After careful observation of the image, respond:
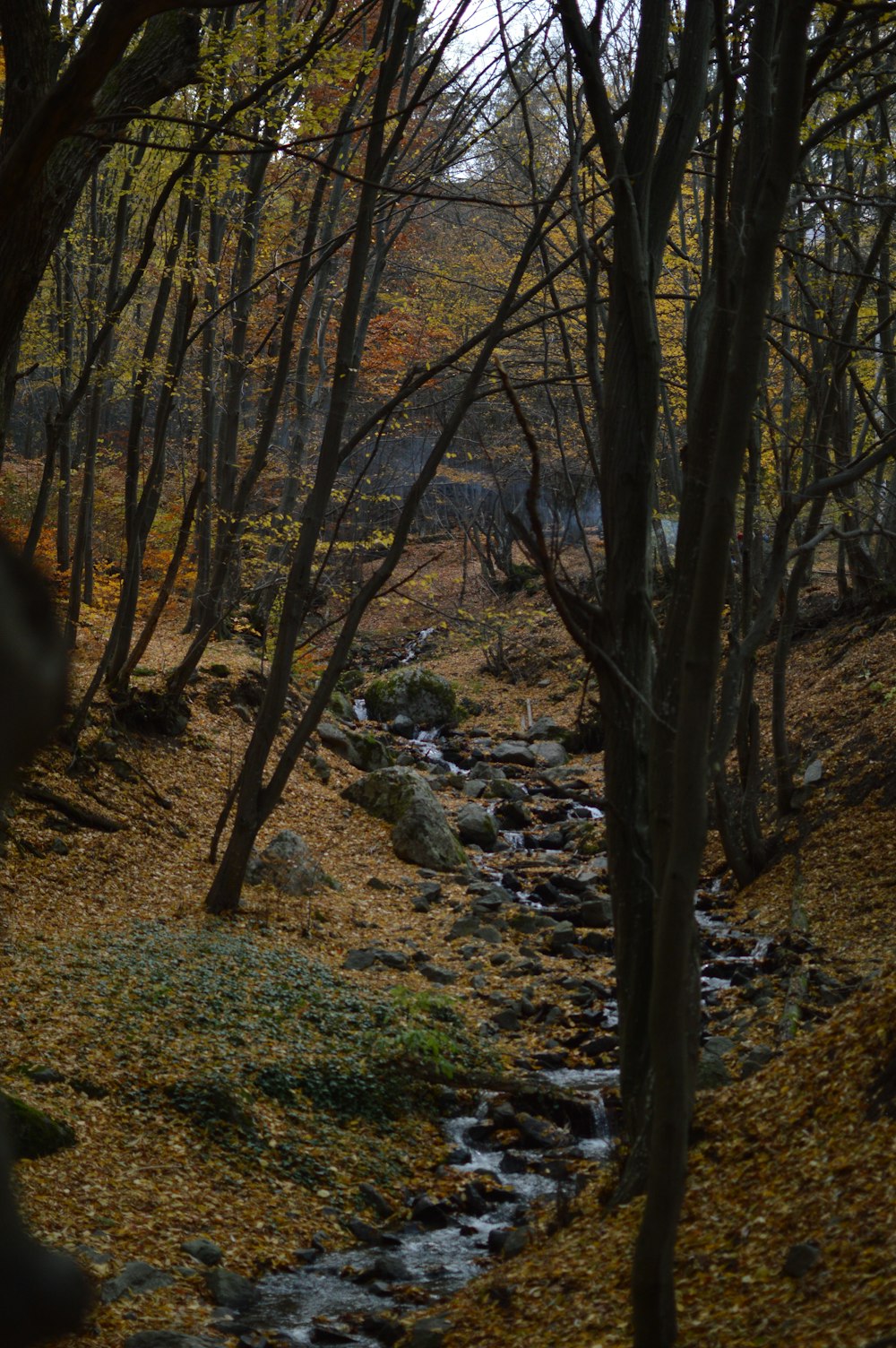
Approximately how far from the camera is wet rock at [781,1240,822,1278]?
3146 millimetres

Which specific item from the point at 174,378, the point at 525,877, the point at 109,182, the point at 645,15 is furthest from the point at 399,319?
the point at 645,15

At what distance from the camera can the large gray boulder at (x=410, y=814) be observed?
12000 mm

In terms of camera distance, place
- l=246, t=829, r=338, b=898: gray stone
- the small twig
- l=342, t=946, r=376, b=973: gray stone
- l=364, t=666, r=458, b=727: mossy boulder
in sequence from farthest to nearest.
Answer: l=364, t=666, r=458, b=727: mossy boulder < l=246, t=829, r=338, b=898: gray stone < the small twig < l=342, t=946, r=376, b=973: gray stone

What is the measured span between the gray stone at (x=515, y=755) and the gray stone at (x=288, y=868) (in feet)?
20.9

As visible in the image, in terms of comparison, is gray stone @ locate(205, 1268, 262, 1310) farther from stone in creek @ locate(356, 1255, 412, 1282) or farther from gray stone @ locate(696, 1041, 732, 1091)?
gray stone @ locate(696, 1041, 732, 1091)

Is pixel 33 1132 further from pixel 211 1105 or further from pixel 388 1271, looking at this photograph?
pixel 388 1271

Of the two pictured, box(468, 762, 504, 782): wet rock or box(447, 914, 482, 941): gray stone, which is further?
box(468, 762, 504, 782): wet rock

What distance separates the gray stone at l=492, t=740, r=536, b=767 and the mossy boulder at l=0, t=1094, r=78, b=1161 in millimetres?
11838

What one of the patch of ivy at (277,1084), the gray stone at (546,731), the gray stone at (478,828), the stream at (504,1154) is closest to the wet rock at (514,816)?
the gray stone at (478,828)

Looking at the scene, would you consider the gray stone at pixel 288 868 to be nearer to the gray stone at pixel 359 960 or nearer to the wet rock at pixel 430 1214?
the gray stone at pixel 359 960

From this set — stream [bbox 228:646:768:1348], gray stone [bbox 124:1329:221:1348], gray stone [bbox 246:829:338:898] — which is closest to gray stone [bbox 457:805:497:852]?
stream [bbox 228:646:768:1348]

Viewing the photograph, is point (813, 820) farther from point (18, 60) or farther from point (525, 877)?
point (18, 60)

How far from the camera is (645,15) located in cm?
474

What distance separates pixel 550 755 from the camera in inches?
657
